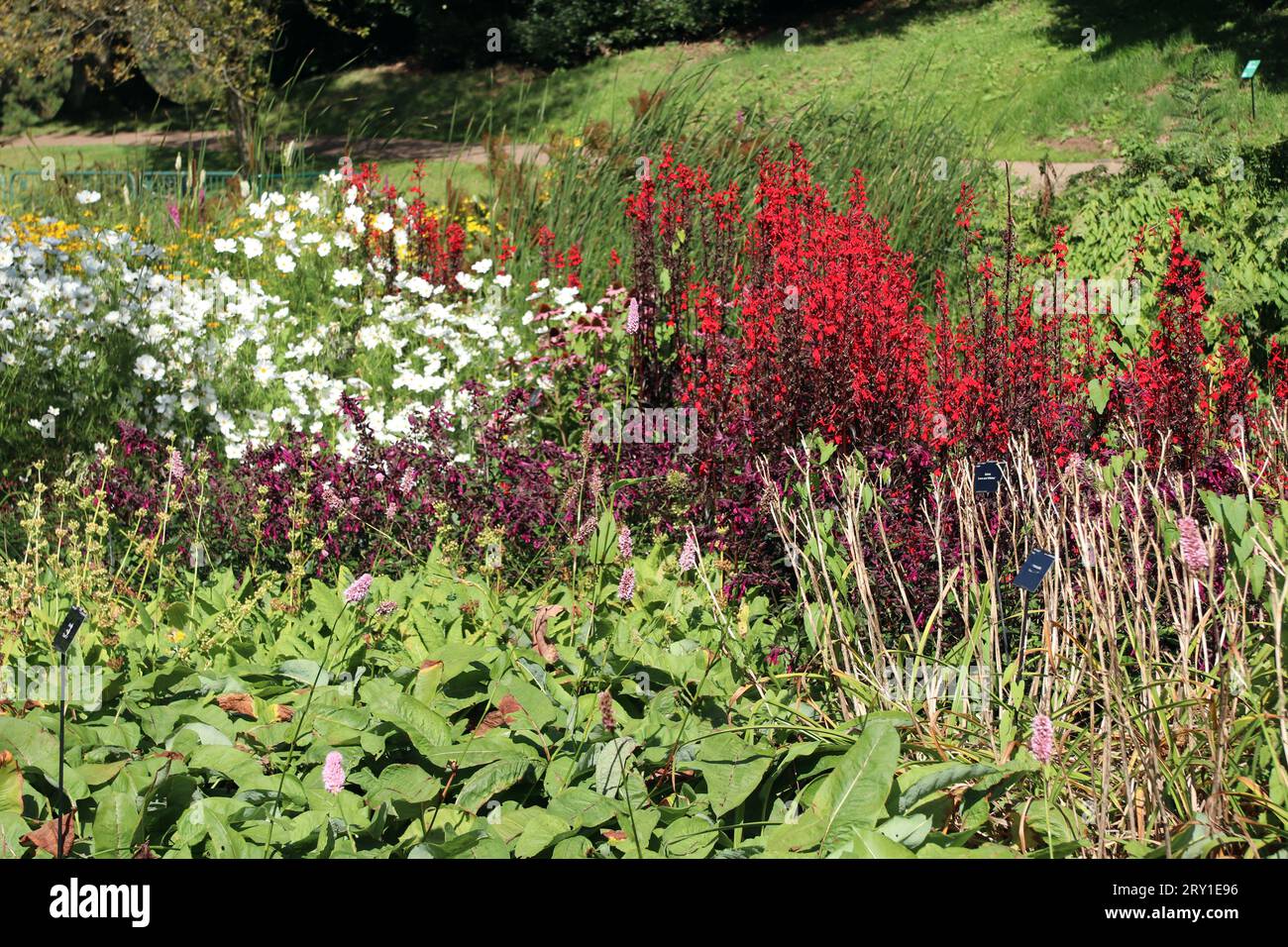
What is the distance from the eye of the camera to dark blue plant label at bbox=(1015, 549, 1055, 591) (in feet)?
6.43

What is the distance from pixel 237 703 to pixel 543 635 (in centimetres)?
66

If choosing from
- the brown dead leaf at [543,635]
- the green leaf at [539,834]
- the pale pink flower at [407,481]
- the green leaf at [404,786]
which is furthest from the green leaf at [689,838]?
the pale pink flower at [407,481]

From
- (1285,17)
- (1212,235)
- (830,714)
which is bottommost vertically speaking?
(830,714)

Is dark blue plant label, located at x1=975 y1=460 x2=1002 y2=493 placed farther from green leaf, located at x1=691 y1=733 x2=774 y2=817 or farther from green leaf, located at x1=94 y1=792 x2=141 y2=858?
green leaf, located at x1=94 y1=792 x2=141 y2=858

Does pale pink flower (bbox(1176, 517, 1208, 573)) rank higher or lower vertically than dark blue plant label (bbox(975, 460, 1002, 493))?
higher

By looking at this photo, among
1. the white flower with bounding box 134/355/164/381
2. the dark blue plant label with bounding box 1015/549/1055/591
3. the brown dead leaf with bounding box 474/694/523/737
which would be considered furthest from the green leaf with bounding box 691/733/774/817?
the white flower with bounding box 134/355/164/381

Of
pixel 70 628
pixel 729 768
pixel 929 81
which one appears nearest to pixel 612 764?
pixel 729 768

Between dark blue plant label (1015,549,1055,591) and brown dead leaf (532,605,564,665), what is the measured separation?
106 centimetres

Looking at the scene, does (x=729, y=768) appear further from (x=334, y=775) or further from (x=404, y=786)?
(x=334, y=775)

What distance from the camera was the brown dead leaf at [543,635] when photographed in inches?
103
